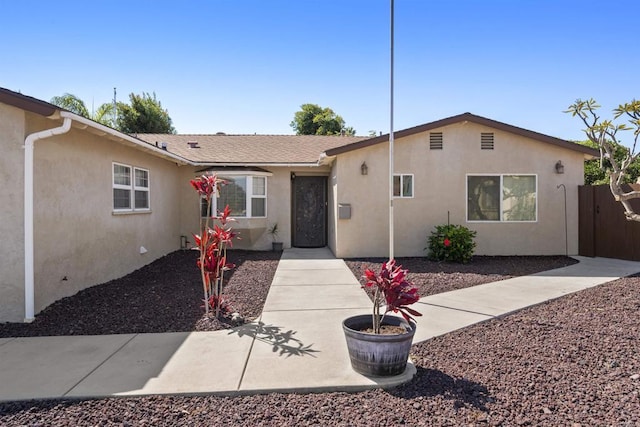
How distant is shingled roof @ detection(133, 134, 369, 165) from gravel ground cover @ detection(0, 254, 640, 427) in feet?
30.3

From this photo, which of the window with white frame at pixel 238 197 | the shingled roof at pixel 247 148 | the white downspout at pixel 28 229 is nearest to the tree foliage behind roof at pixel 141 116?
the shingled roof at pixel 247 148

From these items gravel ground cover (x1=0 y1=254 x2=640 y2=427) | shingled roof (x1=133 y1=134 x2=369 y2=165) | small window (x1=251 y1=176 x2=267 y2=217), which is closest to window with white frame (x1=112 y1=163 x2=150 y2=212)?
shingled roof (x1=133 y1=134 x2=369 y2=165)

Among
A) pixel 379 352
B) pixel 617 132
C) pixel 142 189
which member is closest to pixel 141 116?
pixel 142 189

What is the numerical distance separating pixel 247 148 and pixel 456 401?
12.6 m

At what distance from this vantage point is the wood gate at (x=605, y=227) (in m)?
9.48

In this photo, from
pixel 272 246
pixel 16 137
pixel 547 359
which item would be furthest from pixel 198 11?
pixel 547 359

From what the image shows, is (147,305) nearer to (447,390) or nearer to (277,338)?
(277,338)

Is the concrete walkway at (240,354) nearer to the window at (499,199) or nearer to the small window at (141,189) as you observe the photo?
the window at (499,199)

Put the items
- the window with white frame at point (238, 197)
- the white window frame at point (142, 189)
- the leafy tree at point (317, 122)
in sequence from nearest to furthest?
1. the white window frame at point (142, 189)
2. the window with white frame at point (238, 197)
3. the leafy tree at point (317, 122)

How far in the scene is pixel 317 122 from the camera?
3397cm

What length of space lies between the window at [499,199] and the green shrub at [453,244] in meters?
1.06

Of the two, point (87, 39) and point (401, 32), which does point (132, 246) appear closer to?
point (87, 39)

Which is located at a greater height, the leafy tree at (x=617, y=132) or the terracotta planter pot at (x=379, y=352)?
the leafy tree at (x=617, y=132)

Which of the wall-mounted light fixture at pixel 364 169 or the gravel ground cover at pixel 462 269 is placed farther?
the wall-mounted light fixture at pixel 364 169
